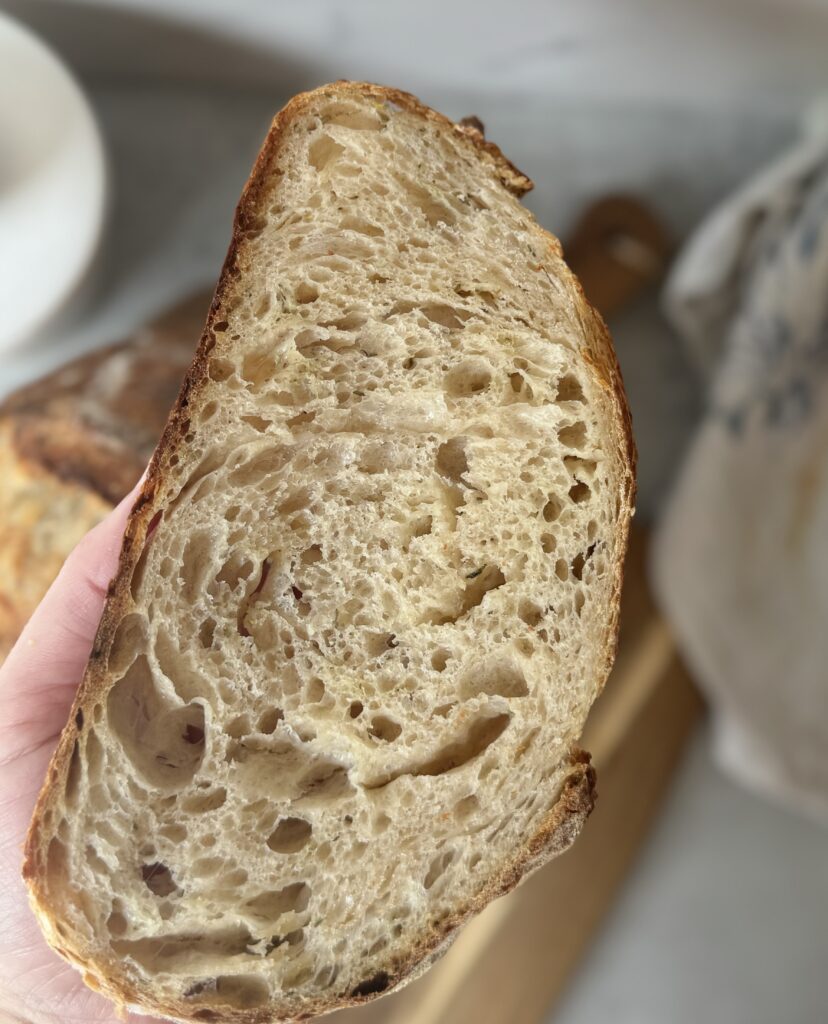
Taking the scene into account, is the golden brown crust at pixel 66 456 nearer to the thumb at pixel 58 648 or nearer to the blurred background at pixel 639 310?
the blurred background at pixel 639 310

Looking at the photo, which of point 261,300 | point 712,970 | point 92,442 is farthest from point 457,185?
point 712,970

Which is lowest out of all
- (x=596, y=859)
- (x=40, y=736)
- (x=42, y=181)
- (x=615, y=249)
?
(x=596, y=859)

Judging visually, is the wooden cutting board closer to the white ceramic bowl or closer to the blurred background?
the blurred background

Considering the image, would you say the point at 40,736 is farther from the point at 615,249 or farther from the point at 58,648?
the point at 615,249

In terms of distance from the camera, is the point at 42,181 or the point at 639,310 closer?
the point at 42,181

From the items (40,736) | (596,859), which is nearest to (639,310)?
(596,859)

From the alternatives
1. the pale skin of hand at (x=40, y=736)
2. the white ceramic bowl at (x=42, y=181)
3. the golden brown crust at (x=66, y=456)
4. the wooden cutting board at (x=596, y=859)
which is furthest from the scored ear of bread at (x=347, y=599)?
the wooden cutting board at (x=596, y=859)

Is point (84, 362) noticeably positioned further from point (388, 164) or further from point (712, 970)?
point (712, 970)
